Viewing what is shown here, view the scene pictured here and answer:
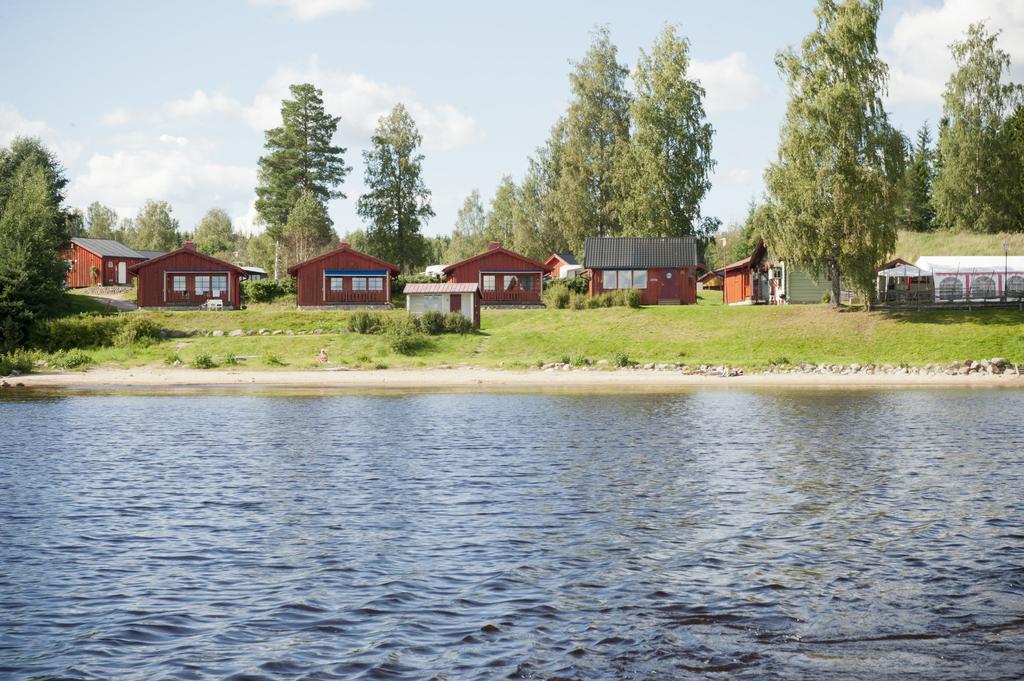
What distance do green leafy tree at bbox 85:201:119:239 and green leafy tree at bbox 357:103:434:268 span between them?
7858 cm

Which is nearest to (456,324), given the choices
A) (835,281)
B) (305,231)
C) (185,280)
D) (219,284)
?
(835,281)

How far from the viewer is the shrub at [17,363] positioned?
1991 inches

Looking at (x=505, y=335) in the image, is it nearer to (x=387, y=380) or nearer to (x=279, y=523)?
(x=387, y=380)

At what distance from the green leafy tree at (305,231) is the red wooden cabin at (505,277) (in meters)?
24.4

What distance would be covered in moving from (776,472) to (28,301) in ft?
164

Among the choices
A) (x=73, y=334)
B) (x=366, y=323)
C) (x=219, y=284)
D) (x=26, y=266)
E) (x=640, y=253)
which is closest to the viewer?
(x=73, y=334)

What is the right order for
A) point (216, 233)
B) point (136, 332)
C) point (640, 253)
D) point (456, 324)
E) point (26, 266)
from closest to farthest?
1. point (136, 332)
2. point (456, 324)
3. point (26, 266)
4. point (640, 253)
5. point (216, 233)

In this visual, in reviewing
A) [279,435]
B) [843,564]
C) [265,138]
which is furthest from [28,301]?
[843,564]

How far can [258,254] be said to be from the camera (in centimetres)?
11394

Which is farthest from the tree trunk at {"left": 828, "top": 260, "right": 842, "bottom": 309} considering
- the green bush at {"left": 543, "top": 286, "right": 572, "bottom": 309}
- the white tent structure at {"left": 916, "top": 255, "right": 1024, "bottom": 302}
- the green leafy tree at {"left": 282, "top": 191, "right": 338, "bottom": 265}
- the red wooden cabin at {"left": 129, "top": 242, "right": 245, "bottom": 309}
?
the green leafy tree at {"left": 282, "top": 191, "right": 338, "bottom": 265}

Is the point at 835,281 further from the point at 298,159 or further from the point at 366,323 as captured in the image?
the point at 298,159

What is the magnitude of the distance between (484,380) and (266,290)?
3562 cm

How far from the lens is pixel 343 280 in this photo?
72.6 m

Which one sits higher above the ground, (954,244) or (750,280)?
(954,244)
